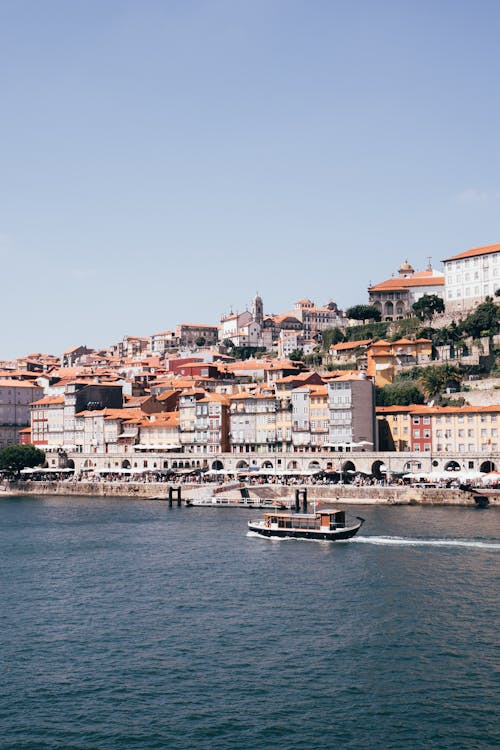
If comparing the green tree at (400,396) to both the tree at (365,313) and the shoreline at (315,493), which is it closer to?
the shoreline at (315,493)

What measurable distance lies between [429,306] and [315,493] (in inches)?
2110

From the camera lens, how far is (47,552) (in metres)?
57.8

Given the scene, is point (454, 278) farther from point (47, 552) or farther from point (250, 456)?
point (47, 552)

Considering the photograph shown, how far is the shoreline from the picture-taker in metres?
80.1

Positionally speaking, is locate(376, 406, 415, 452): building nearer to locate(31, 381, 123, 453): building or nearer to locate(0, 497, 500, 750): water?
locate(0, 497, 500, 750): water

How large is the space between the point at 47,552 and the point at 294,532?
646 inches

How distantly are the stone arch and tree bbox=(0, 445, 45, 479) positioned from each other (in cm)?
4563

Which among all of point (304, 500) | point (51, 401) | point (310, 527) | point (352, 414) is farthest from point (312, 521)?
point (51, 401)

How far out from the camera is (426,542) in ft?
184

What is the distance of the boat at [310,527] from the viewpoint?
60.7m

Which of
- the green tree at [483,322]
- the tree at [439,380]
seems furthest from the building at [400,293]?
the tree at [439,380]

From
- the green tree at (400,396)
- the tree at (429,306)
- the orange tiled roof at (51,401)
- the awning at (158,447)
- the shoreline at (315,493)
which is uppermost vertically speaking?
the tree at (429,306)

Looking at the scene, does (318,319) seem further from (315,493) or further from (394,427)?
(315,493)

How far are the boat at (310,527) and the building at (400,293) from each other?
3226 inches
